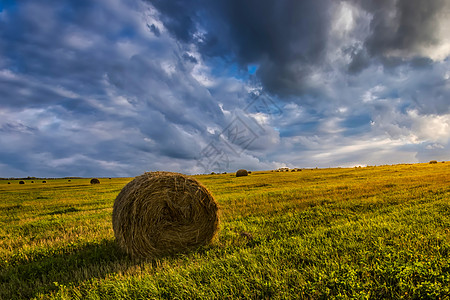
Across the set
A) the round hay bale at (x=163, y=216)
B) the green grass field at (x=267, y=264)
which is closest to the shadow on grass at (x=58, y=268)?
the green grass field at (x=267, y=264)

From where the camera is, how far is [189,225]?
7238mm

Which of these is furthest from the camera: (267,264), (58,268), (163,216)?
(163,216)

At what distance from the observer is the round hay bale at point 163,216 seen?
6621mm

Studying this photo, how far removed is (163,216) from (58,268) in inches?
106

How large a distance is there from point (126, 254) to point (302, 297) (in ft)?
16.2

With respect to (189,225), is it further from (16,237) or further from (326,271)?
(16,237)

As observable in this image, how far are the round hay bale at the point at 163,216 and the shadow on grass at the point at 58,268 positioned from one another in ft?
1.95

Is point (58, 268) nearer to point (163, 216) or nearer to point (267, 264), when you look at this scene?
point (163, 216)

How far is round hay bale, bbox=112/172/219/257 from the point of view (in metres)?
6.62

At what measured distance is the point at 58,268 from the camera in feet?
17.9

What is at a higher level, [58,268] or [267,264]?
[267,264]

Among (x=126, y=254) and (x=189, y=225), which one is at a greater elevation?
(x=189, y=225)

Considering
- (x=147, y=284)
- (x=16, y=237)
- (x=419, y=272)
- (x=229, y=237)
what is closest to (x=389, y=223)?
(x=419, y=272)

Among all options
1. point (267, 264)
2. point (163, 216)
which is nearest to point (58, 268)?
point (163, 216)
